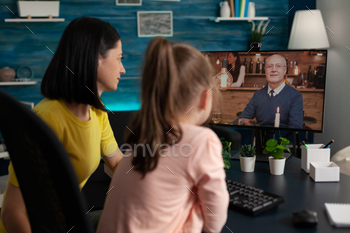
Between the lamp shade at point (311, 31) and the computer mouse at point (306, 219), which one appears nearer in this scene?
the computer mouse at point (306, 219)

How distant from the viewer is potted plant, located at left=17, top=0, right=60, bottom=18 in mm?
3068

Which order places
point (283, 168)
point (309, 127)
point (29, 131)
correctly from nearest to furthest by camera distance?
point (29, 131)
point (283, 168)
point (309, 127)

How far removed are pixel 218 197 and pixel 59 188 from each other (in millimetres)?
353

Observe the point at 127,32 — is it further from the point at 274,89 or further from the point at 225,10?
the point at 274,89

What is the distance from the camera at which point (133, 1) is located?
328cm

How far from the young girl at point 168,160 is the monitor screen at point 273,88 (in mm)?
869

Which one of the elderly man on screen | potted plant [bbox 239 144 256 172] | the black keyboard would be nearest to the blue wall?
the elderly man on screen

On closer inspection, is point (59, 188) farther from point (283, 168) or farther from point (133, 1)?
point (133, 1)

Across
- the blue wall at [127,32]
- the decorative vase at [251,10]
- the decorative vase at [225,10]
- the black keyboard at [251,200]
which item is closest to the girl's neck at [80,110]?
the black keyboard at [251,200]

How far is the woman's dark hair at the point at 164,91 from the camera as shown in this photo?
73cm

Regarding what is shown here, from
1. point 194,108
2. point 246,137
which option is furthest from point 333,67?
point 194,108

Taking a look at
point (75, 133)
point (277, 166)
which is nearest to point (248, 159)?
point (277, 166)

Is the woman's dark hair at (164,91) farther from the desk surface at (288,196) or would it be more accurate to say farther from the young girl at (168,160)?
the desk surface at (288,196)

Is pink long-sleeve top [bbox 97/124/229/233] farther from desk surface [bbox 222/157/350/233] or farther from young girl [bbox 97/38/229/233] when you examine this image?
desk surface [bbox 222/157/350/233]
